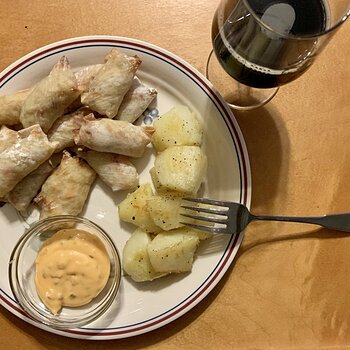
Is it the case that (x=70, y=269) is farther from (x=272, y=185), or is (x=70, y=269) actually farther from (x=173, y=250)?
(x=272, y=185)

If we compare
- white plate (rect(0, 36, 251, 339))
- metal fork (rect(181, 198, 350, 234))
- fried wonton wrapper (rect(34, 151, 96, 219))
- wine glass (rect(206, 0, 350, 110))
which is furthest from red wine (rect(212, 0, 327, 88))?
fried wonton wrapper (rect(34, 151, 96, 219))

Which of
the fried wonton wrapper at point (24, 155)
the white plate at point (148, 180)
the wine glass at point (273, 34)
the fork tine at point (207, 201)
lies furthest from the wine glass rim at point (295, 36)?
the fried wonton wrapper at point (24, 155)

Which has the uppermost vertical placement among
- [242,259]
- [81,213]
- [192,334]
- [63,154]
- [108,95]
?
[108,95]

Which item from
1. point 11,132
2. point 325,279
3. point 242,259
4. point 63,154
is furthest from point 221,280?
point 11,132

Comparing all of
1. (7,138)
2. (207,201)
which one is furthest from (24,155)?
(207,201)

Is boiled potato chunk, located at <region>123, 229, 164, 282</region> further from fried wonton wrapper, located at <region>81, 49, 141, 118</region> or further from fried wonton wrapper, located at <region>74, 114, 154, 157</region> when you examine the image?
fried wonton wrapper, located at <region>81, 49, 141, 118</region>

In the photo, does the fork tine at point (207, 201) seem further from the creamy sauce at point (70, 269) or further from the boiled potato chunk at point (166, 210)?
the creamy sauce at point (70, 269)

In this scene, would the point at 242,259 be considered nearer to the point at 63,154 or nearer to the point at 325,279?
the point at 325,279
